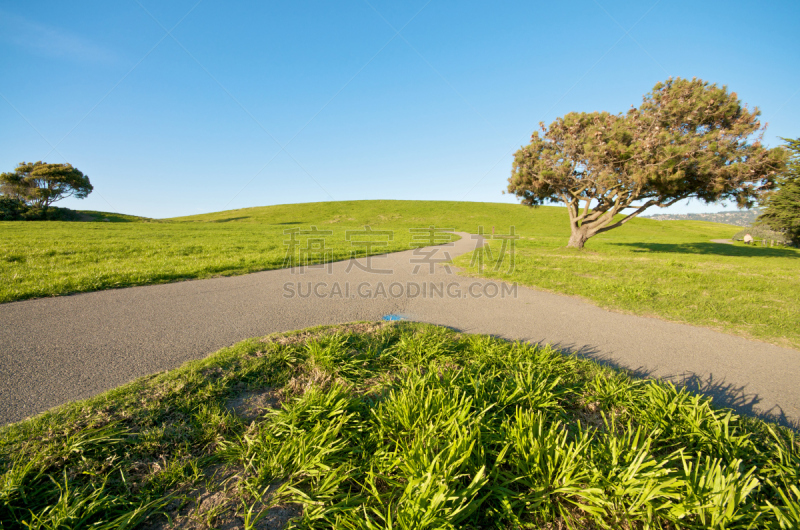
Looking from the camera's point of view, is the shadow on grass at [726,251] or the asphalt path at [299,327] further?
the shadow on grass at [726,251]

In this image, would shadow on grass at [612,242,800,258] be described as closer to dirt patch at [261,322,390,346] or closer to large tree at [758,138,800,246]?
large tree at [758,138,800,246]

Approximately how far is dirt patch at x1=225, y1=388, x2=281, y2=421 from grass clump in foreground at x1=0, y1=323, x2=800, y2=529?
18 millimetres

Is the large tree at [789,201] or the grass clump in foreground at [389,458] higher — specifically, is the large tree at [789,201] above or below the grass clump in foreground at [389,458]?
above

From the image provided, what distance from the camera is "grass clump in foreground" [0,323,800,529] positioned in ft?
6.08

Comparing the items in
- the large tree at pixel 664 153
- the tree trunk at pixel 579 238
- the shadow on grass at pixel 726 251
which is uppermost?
the large tree at pixel 664 153

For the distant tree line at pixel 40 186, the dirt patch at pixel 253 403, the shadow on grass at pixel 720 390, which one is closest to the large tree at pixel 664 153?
the shadow on grass at pixel 720 390

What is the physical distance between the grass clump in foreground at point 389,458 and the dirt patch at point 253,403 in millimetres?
18

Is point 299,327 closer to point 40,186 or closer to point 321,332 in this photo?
point 321,332

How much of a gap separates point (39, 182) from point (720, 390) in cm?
8261

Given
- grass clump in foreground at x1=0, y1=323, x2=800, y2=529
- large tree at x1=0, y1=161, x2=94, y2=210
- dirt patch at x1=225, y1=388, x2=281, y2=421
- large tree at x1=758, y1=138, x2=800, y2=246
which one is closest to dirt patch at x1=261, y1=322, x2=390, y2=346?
grass clump in foreground at x1=0, y1=323, x2=800, y2=529

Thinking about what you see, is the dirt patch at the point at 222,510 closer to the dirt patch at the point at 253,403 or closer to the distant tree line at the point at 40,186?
the dirt patch at the point at 253,403

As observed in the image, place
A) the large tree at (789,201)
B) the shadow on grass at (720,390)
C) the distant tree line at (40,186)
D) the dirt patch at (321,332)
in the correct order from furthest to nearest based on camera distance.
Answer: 1. the distant tree line at (40,186)
2. the large tree at (789,201)
3. the dirt patch at (321,332)
4. the shadow on grass at (720,390)

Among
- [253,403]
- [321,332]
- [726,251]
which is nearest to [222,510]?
[253,403]

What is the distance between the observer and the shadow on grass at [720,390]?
3.20m
